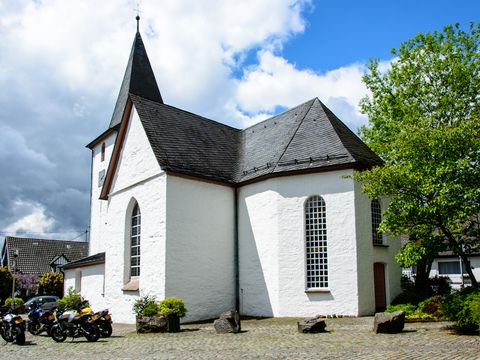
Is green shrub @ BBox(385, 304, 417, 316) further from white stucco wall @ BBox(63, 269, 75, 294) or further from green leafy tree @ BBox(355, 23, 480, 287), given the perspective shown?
white stucco wall @ BBox(63, 269, 75, 294)

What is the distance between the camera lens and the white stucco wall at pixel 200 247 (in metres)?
20.3

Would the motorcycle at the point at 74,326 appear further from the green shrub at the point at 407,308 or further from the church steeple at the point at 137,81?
the church steeple at the point at 137,81

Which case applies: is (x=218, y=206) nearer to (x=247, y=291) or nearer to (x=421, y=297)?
(x=247, y=291)

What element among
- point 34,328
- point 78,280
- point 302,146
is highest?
point 302,146

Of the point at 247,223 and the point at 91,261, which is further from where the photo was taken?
the point at 91,261

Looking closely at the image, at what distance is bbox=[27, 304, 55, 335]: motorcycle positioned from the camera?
16438 millimetres

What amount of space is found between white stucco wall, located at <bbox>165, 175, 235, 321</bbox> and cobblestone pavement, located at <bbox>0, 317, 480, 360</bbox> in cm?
409

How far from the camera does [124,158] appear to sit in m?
24.2

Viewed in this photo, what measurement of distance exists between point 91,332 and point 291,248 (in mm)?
9230

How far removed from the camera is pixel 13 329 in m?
15.2

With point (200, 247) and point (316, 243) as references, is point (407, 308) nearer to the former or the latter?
point (316, 243)

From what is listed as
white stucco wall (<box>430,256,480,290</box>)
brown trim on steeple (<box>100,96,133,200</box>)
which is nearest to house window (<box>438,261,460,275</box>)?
white stucco wall (<box>430,256,480,290</box>)

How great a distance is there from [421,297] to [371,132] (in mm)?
9441

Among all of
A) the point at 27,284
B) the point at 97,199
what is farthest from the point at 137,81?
the point at 27,284
